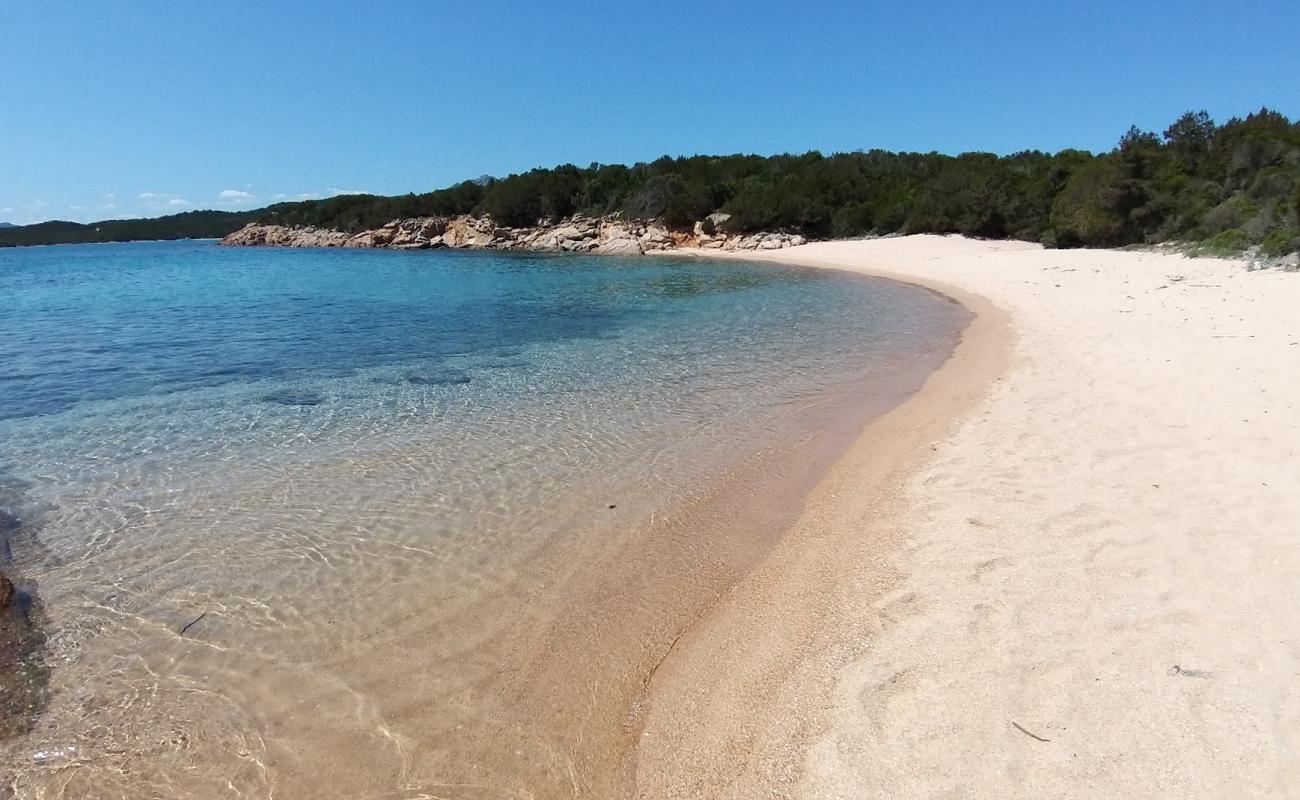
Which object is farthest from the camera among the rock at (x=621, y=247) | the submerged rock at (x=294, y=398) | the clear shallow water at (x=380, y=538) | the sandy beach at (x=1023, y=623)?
the rock at (x=621, y=247)

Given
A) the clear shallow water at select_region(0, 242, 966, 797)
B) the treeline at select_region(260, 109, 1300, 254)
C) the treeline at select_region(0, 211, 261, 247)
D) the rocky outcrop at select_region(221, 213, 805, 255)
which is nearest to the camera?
the clear shallow water at select_region(0, 242, 966, 797)

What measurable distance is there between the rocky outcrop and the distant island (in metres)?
0.98

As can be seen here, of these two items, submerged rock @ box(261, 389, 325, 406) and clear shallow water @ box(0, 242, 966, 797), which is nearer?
clear shallow water @ box(0, 242, 966, 797)

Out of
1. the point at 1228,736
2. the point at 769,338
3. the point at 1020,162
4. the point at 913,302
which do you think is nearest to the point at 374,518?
the point at 1228,736

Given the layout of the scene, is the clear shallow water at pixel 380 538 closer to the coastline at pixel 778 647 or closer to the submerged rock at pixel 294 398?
the submerged rock at pixel 294 398

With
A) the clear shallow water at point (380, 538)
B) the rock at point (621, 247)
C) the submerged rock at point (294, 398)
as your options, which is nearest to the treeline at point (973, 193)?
the rock at point (621, 247)

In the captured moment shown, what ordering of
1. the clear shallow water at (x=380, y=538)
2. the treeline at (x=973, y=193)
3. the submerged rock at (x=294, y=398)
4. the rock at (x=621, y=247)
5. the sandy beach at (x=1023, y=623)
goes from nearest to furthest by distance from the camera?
the sandy beach at (x=1023, y=623)
the clear shallow water at (x=380, y=538)
the submerged rock at (x=294, y=398)
the treeline at (x=973, y=193)
the rock at (x=621, y=247)

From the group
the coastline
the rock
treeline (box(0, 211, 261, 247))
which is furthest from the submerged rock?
treeline (box(0, 211, 261, 247))

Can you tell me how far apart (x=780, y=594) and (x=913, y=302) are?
1566 centimetres

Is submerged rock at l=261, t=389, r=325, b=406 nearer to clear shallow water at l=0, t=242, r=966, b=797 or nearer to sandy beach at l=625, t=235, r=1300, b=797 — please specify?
clear shallow water at l=0, t=242, r=966, b=797

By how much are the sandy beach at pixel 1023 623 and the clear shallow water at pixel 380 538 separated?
521 millimetres

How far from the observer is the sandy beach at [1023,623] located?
106 inches

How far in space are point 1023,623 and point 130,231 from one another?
158 meters

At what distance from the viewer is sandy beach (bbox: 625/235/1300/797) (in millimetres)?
2703
